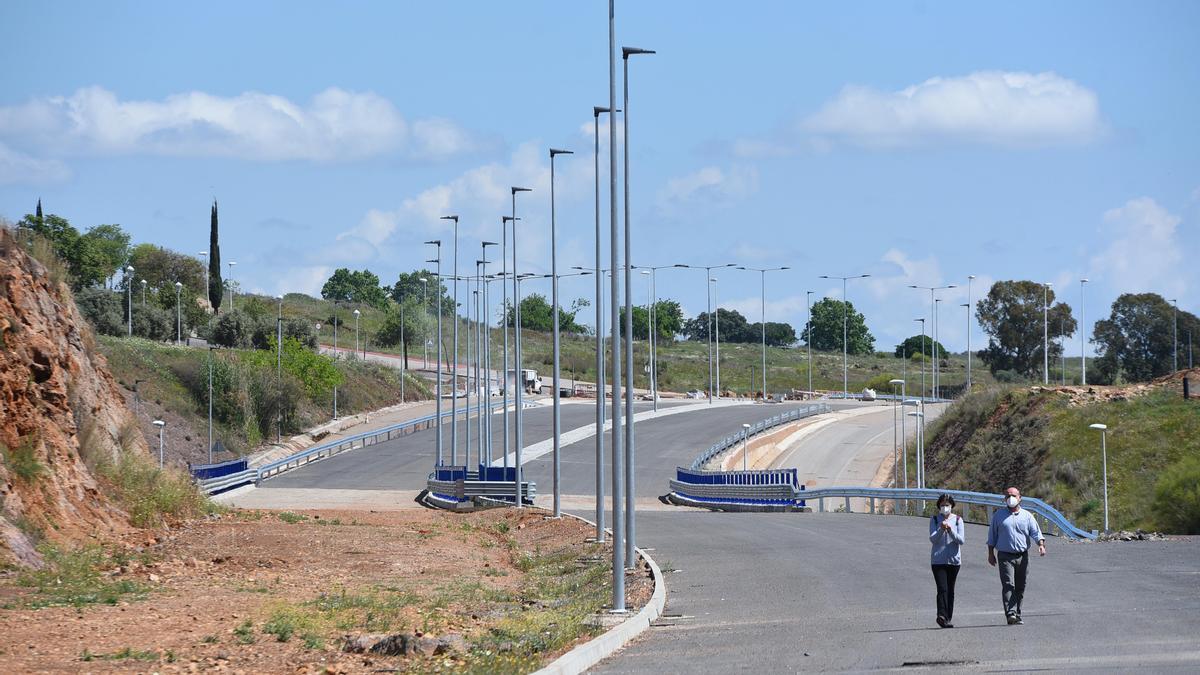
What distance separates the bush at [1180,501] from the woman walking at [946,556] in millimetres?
20901

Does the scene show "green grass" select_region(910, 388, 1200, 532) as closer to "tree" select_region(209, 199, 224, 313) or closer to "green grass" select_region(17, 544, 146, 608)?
"green grass" select_region(17, 544, 146, 608)

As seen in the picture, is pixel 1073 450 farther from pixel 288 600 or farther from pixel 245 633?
pixel 245 633

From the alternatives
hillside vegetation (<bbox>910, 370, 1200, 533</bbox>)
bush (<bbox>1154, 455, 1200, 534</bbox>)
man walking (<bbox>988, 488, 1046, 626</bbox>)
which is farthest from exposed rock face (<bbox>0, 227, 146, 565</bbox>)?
hillside vegetation (<bbox>910, 370, 1200, 533</bbox>)

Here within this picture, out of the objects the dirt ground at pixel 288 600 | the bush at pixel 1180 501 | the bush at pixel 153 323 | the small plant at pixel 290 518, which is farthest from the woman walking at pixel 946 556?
the bush at pixel 153 323

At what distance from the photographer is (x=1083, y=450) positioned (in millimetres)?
60625

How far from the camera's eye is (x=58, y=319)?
115 feet

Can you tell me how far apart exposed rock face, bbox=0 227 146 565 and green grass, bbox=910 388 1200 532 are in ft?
87.1

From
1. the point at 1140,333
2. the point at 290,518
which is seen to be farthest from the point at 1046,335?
the point at 290,518

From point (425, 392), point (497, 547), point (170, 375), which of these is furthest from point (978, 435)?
point (425, 392)

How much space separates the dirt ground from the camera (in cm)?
1622

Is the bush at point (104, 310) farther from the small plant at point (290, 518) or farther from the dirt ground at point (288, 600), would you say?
the dirt ground at point (288, 600)

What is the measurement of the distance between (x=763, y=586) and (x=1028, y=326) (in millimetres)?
118576

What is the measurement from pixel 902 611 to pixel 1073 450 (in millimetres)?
44062

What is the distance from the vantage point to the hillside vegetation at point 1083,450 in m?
44.2
